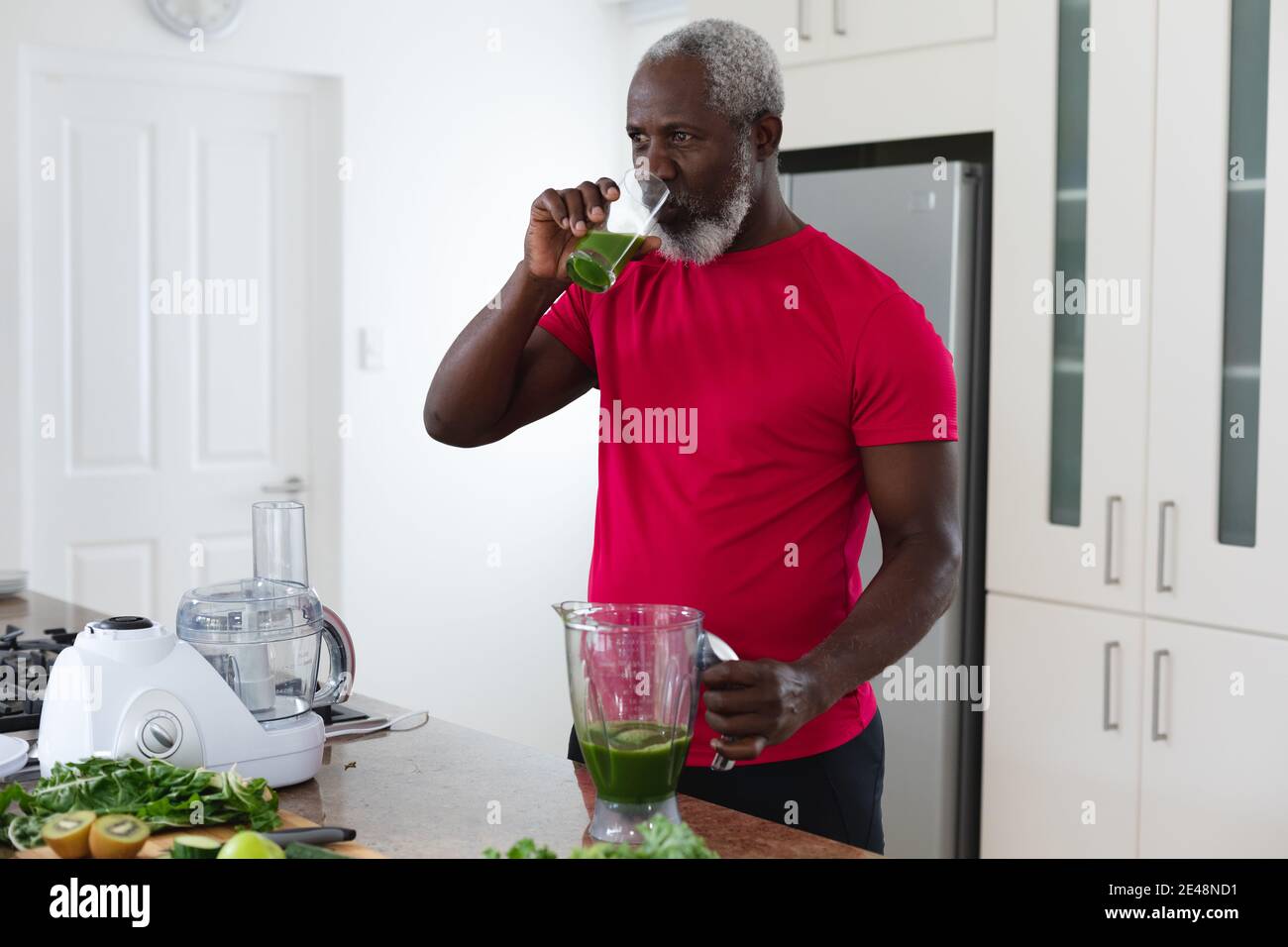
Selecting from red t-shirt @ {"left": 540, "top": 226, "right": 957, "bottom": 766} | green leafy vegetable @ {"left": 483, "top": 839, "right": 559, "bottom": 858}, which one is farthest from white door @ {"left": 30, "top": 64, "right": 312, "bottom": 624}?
green leafy vegetable @ {"left": 483, "top": 839, "right": 559, "bottom": 858}

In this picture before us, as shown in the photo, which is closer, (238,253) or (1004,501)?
(1004,501)

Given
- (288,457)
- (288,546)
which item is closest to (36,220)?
(288,457)

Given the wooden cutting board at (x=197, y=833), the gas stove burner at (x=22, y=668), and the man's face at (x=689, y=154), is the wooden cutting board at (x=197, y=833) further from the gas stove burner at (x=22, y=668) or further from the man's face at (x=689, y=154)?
the man's face at (x=689, y=154)

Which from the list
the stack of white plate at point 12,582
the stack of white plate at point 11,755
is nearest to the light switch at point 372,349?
the stack of white plate at point 12,582

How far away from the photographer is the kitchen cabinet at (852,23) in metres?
2.63

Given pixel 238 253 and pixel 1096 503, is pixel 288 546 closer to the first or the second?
pixel 1096 503

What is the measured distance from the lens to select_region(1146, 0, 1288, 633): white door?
2.27 metres

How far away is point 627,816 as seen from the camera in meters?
1.16

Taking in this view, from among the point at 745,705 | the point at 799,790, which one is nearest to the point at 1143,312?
the point at 799,790

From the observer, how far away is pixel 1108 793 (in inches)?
98.9

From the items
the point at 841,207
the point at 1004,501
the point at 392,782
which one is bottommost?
the point at 392,782

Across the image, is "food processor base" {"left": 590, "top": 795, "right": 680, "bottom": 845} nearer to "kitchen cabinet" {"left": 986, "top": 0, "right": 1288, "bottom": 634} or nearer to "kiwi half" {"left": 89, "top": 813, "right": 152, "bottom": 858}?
"kiwi half" {"left": 89, "top": 813, "right": 152, "bottom": 858}

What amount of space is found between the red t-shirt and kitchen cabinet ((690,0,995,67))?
117 centimetres
